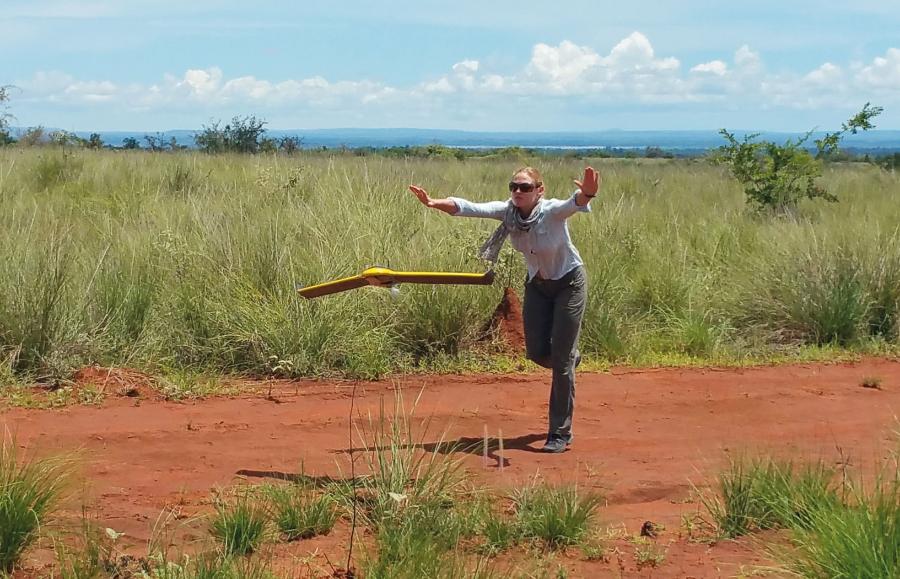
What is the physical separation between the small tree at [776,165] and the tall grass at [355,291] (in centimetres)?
202

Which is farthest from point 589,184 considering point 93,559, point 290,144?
point 290,144

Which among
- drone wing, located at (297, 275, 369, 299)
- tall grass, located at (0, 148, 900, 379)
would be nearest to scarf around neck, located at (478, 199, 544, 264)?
drone wing, located at (297, 275, 369, 299)

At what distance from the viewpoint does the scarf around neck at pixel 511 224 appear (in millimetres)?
5949

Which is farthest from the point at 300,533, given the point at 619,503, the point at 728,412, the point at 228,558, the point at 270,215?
the point at 270,215

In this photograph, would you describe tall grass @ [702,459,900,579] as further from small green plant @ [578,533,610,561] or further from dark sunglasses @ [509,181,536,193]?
dark sunglasses @ [509,181,536,193]

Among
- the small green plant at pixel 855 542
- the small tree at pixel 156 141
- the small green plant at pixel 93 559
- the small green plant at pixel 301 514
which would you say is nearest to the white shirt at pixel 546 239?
the small green plant at pixel 301 514

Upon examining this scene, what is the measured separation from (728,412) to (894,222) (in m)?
6.21

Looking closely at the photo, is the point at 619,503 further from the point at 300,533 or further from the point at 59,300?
the point at 59,300

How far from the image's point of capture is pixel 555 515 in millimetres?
4527

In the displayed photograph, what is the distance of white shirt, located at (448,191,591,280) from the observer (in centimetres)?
594

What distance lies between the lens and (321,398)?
24.5 ft

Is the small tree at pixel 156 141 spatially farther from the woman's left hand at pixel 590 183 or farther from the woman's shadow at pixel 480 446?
the woman's left hand at pixel 590 183

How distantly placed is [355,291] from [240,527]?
4.49 meters

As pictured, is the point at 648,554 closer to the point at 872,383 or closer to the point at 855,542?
the point at 855,542
